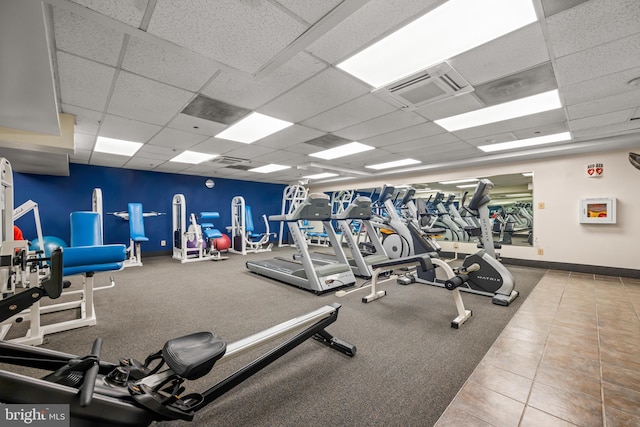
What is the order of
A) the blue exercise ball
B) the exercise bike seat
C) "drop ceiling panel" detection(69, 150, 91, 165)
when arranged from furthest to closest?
1. "drop ceiling panel" detection(69, 150, 91, 165)
2. the blue exercise ball
3. the exercise bike seat

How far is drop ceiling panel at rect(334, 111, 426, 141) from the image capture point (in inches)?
136

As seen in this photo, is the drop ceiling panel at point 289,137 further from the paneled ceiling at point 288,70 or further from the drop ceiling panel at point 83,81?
the drop ceiling panel at point 83,81

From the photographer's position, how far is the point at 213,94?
9.26 feet

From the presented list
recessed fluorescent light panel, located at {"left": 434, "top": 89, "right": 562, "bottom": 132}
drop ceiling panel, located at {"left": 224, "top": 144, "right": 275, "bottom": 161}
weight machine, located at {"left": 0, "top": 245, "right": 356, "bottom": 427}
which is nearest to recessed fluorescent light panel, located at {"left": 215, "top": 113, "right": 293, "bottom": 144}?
drop ceiling panel, located at {"left": 224, "top": 144, "right": 275, "bottom": 161}

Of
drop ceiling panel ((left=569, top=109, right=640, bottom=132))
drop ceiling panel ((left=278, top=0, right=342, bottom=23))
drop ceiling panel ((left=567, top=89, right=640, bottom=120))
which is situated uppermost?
drop ceiling panel ((left=278, top=0, right=342, bottom=23))

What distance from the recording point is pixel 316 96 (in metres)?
2.86

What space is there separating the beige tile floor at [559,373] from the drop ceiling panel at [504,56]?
8.08 ft

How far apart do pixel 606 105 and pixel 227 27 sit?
4285 millimetres

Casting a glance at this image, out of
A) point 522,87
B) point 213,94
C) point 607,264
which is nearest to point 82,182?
point 213,94

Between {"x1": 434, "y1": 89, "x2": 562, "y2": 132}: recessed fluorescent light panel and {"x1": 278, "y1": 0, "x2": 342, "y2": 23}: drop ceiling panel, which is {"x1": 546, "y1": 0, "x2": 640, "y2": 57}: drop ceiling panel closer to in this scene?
{"x1": 434, "y1": 89, "x2": 562, "y2": 132}: recessed fluorescent light panel

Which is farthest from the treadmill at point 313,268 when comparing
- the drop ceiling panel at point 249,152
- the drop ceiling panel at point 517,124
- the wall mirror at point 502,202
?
the wall mirror at point 502,202

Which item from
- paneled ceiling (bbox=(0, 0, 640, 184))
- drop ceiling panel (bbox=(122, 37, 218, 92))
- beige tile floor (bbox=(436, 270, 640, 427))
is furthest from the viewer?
drop ceiling panel (bbox=(122, 37, 218, 92))

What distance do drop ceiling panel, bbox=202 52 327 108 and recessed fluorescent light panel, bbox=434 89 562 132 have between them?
7.36 feet

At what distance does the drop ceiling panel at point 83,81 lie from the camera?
2.21m
